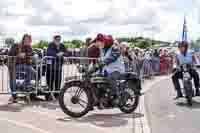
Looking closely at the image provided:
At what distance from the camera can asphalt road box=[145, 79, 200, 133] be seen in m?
8.98

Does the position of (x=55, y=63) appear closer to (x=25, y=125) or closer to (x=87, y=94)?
(x=87, y=94)

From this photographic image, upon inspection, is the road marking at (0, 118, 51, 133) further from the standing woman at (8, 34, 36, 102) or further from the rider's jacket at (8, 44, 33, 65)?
the rider's jacket at (8, 44, 33, 65)

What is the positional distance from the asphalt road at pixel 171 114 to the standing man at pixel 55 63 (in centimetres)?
237

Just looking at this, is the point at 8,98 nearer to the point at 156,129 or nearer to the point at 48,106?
the point at 48,106

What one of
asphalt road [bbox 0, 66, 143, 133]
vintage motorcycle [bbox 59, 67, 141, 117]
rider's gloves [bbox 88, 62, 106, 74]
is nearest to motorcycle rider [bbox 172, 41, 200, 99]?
asphalt road [bbox 0, 66, 143, 133]

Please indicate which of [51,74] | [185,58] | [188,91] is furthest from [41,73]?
[185,58]

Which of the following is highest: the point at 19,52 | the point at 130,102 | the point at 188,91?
the point at 19,52

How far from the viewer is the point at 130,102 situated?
423 inches

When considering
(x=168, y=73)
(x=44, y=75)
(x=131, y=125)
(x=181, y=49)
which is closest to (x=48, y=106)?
(x=44, y=75)

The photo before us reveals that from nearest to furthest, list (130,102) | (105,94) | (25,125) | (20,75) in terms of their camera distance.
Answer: (25,125) < (105,94) < (130,102) < (20,75)

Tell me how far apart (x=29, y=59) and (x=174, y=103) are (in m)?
3.91

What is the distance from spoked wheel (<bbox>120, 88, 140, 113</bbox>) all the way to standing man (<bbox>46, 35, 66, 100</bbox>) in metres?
2.39

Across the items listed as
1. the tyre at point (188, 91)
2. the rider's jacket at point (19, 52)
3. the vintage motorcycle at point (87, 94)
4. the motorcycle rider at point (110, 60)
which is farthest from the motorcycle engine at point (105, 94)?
the tyre at point (188, 91)

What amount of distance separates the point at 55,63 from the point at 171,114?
131 inches
